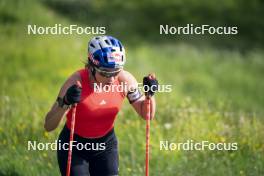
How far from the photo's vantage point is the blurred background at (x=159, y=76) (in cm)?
987

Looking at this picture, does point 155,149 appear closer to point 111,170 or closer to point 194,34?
point 111,170

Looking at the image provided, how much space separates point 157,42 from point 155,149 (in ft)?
51.9

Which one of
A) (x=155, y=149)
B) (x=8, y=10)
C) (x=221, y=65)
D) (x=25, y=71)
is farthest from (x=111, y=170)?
(x=221, y=65)

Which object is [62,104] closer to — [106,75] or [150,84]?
[106,75]

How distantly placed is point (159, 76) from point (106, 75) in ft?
44.5

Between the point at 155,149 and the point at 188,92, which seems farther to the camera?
the point at 188,92

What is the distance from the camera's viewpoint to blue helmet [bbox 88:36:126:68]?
24.5ft

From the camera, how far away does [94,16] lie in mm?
26109
